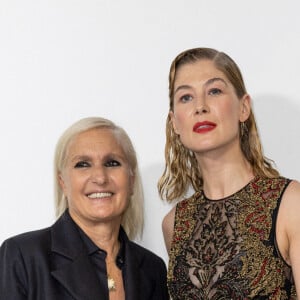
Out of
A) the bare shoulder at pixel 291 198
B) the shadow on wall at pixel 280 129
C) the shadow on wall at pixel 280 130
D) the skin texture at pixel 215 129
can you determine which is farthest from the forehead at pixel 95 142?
the shadow on wall at pixel 280 129

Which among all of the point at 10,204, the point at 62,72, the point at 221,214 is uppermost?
the point at 62,72

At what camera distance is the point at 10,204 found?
2852 millimetres

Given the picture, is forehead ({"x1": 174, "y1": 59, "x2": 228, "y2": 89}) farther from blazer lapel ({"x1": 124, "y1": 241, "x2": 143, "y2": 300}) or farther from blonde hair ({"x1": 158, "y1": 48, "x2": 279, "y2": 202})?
blazer lapel ({"x1": 124, "y1": 241, "x2": 143, "y2": 300})

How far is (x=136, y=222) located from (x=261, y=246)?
2.13 ft

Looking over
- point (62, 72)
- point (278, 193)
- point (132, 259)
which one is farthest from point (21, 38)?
point (278, 193)

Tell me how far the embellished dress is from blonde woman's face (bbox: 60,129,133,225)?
267 mm

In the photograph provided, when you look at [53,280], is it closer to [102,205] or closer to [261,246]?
[102,205]

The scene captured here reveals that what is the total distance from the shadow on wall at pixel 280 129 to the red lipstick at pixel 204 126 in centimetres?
81

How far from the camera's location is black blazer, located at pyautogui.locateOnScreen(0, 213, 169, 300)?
2023 millimetres

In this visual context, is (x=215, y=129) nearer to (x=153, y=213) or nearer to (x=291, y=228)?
(x=291, y=228)

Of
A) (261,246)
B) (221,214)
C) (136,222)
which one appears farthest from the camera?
(136,222)

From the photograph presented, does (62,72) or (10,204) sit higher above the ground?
(62,72)

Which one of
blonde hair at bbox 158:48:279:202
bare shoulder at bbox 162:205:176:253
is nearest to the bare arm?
blonde hair at bbox 158:48:279:202

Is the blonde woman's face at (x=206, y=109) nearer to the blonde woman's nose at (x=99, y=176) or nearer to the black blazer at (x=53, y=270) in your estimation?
the blonde woman's nose at (x=99, y=176)
